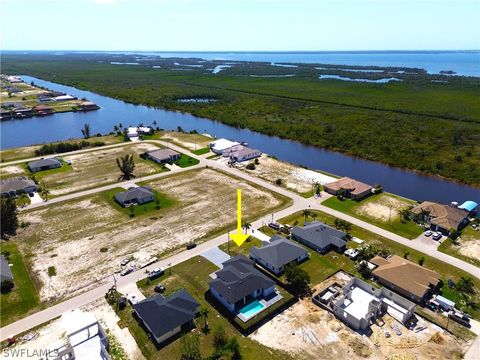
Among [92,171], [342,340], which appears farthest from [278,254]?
[92,171]

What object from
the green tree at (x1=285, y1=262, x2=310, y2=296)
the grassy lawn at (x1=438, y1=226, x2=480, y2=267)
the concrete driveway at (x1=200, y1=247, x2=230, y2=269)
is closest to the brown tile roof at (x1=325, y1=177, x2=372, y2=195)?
the grassy lawn at (x1=438, y1=226, x2=480, y2=267)

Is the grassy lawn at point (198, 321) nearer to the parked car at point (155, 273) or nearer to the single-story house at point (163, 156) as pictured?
the parked car at point (155, 273)

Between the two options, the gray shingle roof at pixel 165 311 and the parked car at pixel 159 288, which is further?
the parked car at pixel 159 288

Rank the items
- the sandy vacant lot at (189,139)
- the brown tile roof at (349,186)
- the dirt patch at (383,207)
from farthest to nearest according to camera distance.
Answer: the sandy vacant lot at (189,139) < the brown tile roof at (349,186) < the dirt patch at (383,207)

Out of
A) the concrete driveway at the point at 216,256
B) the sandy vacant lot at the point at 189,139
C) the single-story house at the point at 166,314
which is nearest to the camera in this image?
the single-story house at the point at 166,314

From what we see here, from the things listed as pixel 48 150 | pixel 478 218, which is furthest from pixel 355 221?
pixel 48 150

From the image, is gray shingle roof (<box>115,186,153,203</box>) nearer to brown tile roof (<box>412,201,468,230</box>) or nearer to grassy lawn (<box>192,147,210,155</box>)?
grassy lawn (<box>192,147,210,155</box>)

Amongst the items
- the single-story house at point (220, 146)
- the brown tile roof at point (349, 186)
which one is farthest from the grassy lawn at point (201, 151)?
the brown tile roof at point (349, 186)
